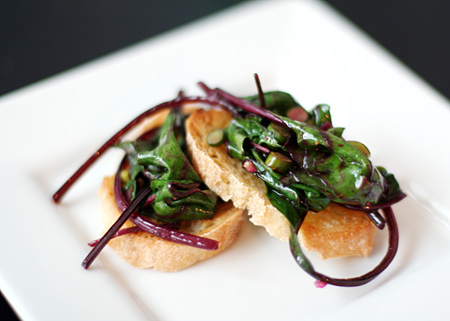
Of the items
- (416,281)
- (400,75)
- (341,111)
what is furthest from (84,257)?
(400,75)

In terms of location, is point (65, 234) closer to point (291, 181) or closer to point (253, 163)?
point (253, 163)

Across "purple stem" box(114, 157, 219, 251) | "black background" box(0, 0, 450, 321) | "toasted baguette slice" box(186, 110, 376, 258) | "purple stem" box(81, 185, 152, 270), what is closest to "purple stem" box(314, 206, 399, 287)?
"toasted baguette slice" box(186, 110, 376, 258)

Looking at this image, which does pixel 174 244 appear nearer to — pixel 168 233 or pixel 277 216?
pixel 168 233

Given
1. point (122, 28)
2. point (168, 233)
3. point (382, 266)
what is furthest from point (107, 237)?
point (122, 28)

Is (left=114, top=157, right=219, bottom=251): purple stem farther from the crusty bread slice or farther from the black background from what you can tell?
the black background

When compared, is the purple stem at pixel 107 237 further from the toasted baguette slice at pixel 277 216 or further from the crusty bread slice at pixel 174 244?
the toasted baguette slice at pixel 277 216

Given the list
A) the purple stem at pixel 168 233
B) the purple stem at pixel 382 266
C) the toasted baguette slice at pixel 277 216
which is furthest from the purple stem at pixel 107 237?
the purple stem at pixel 382 266
